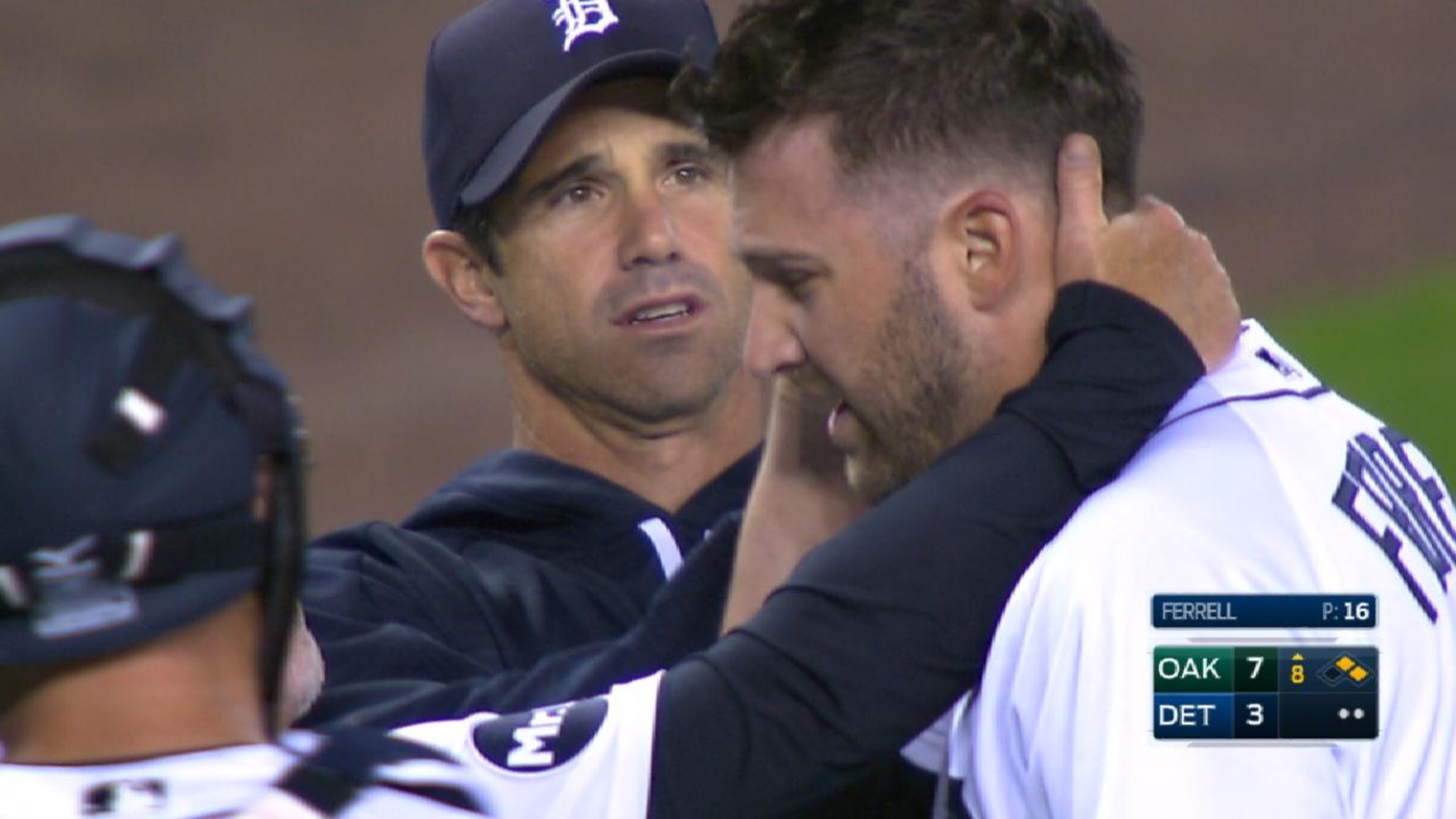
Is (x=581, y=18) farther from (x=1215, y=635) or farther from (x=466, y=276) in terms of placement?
(x=1215, y=635)

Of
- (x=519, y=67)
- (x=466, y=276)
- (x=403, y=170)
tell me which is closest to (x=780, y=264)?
(x=519, y=67)

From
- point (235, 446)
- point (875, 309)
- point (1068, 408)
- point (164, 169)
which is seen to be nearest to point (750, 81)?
point (875, 309)

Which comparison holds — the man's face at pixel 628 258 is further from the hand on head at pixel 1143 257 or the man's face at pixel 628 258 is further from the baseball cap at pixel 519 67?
the hand on head at pixel 1143 257

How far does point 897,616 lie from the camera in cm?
243

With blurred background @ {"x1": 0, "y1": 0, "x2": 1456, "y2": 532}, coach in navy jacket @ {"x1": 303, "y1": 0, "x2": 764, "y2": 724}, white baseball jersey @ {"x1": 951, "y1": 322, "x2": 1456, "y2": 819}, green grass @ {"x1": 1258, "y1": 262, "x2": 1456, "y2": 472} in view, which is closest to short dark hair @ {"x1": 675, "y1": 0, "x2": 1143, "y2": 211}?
white baseball jersey @ {"x1": 951, "y1": 322, "x2": 1456, "y2": 819}

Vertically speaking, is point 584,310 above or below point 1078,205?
below

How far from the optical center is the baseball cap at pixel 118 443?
5.64ft

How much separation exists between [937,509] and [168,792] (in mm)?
983

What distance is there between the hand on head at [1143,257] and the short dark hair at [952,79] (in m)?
0.04

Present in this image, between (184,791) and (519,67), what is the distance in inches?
76.0

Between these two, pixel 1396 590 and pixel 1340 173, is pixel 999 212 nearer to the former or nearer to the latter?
pixel 1396 590

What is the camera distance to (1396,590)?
240cm

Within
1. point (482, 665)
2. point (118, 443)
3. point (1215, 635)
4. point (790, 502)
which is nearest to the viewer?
point (118, 443)

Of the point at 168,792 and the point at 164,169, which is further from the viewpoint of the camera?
the point at 164,169
